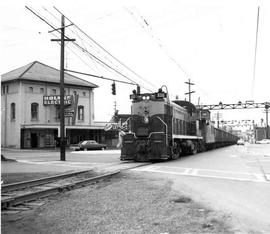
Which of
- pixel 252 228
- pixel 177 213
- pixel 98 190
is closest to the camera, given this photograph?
pixel 252 228

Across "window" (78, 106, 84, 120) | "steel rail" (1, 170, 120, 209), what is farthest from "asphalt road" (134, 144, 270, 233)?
"window" (78, 106, 84, 120)

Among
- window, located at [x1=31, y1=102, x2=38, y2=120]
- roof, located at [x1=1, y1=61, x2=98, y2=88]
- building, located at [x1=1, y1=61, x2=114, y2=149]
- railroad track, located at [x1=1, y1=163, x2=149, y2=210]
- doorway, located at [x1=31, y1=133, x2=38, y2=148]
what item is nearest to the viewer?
railroad track, located at [x1=1, y1=163, x2=149, y2=210]

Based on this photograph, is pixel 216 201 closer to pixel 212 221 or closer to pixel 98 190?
pixel 212 221

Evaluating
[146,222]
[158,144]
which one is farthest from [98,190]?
[158,144]

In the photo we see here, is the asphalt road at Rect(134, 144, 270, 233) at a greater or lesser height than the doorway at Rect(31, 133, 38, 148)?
lesser

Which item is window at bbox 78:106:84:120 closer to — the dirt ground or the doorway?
the doorway

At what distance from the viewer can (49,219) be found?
7.17 m

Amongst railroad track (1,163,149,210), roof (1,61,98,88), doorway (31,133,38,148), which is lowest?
railroad track (1,163,149,210)

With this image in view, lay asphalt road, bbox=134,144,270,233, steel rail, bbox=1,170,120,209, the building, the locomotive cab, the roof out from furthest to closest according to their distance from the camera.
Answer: the roof → the building → the locomotive cab → steel rail, bbox=1,170,120,209 → asphalt road, bbox=134,144,270,233

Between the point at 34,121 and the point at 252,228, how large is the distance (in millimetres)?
50336

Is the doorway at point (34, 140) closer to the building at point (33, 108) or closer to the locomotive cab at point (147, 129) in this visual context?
the building at point (33, 108)

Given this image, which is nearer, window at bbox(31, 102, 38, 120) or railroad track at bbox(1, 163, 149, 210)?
railroad track at bbox(1, 163, 149, 210)

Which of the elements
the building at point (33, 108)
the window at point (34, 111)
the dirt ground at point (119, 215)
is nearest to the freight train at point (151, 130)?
the dirt ground at point (119, 215)

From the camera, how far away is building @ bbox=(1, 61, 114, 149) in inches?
2076
